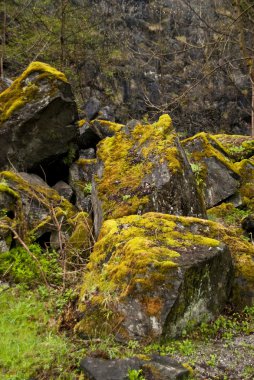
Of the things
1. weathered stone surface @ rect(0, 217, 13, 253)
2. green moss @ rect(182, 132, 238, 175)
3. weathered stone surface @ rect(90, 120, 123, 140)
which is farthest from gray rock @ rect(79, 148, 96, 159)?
weathered stone surface @ rect(0, 217, 13, 253)

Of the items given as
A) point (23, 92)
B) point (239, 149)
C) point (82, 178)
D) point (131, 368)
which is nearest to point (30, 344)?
point (131, 368)

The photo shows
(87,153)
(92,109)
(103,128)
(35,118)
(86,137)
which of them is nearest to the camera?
(35,118)

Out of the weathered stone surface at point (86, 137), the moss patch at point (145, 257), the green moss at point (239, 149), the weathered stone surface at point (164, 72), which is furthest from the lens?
the weathered stone surface at point (164, 72)

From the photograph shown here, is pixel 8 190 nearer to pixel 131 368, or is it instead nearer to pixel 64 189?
pixel 64 189

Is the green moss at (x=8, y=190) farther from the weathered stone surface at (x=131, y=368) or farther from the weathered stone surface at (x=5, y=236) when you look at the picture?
the weathered stone surface at (x=131, y=368)

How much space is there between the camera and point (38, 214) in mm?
8344

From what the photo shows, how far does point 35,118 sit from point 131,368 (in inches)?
308

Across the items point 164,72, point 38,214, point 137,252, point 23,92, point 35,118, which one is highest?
point 23,92

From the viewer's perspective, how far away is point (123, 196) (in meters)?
7.74

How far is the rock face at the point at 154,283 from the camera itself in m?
4.70

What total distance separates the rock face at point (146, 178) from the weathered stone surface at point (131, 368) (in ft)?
11.8

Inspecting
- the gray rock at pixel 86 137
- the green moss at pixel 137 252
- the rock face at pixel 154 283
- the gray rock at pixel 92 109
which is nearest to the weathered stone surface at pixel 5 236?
the green moss at pixel 137 252

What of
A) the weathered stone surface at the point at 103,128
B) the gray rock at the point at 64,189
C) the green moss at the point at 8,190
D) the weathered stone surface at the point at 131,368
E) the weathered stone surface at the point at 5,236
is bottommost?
the gray rock at the point at 64,189

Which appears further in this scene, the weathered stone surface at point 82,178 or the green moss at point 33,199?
the weathered stone surface at point 82,178
